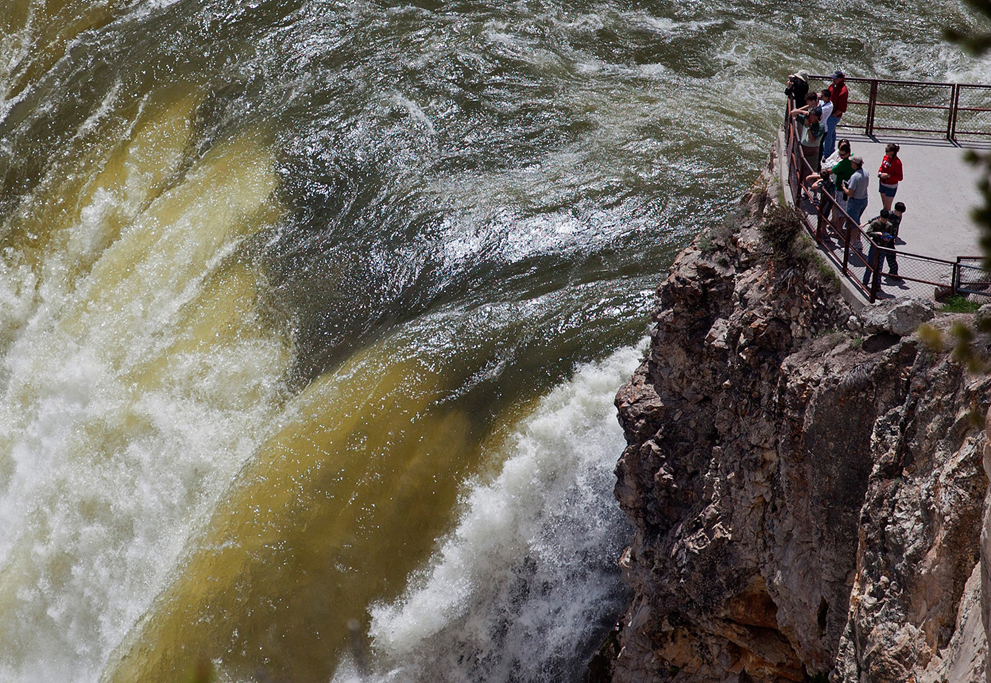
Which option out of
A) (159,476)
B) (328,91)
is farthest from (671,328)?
(328,91)

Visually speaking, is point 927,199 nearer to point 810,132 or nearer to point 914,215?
point 914,215

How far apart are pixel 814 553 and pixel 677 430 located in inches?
93.5

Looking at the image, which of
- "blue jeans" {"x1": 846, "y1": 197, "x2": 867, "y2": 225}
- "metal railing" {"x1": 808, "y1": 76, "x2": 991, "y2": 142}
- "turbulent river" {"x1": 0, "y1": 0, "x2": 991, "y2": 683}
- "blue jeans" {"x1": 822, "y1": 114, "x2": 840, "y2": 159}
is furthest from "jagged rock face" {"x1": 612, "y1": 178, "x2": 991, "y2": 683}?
"metal railing" {"x1": 808, "y1": 76, "x2": 991, "y2": 142}

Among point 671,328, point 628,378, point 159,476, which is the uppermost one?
point 671,328

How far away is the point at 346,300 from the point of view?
559 inches

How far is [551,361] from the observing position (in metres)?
12.7

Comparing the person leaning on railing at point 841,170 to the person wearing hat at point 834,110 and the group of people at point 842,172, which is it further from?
the person wearing hat at point 834,110

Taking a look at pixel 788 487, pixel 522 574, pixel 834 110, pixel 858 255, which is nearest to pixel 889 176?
pixel 858 255

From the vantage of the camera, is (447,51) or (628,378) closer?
(628,378)

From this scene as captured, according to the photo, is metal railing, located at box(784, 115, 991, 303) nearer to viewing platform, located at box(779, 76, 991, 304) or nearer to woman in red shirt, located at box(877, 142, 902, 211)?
viewing platform, located at box(779, 76, 991, 304)

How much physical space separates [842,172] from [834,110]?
222 centimetres

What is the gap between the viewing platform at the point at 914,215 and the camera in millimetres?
8320

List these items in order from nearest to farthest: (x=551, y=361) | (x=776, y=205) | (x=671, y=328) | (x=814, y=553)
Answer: (x=814, y=553) < (x=776, y=205) < (x=671, y=328) < (x=551, y=361)

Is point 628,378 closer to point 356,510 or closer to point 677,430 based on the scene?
point 677,430
